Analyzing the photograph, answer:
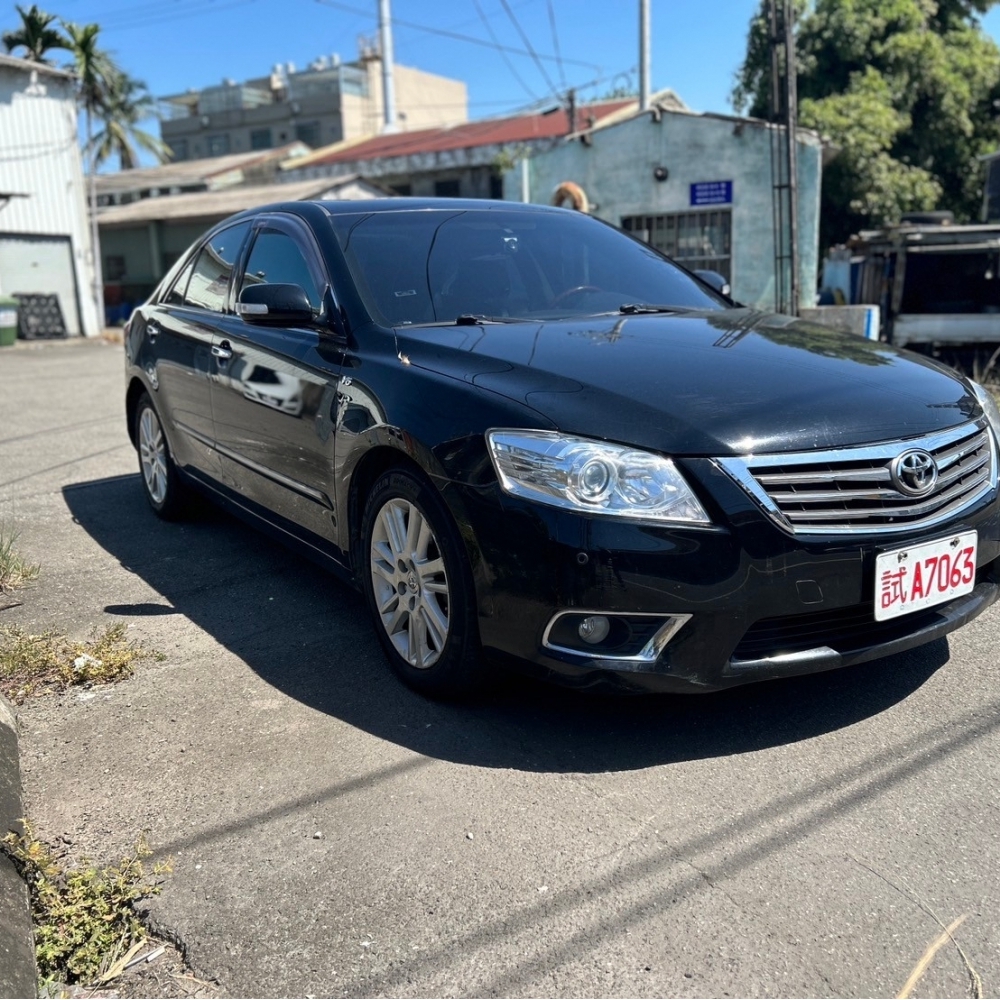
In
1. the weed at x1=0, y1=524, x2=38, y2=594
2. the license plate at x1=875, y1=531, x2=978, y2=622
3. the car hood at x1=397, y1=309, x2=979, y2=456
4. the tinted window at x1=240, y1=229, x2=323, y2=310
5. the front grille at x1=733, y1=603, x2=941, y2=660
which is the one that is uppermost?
the tinted window at x1=240, y1=229, x2=323, y2=310

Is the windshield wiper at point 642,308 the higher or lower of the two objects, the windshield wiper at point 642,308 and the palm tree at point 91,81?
the lower

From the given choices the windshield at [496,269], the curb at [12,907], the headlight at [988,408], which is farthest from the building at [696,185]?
the curb at [12,907]

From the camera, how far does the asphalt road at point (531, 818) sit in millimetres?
2141

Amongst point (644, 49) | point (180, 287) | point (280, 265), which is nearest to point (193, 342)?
point (180, 287)

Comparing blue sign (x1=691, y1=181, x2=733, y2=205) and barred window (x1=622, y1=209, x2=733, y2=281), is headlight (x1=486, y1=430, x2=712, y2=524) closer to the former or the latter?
barred window (x1=622, y1=209, x2=733, y2=281)

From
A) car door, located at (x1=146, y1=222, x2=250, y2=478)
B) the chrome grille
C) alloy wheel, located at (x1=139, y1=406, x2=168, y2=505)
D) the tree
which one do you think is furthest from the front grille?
the tree

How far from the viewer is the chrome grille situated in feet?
8.86

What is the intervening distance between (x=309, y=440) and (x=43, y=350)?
19.1 m

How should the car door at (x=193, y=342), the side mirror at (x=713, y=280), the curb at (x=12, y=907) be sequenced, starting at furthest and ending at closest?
the side mirror at (x=713, y=280) → the car door at (x=193, y=342) → the curb at (x=12, y=907)

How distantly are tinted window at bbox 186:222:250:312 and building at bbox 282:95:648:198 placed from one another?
20070 mm

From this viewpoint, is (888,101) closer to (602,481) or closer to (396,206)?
(396,206)

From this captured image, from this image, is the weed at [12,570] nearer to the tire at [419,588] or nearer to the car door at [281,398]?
the car door at [281,398]

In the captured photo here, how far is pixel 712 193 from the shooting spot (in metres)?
15.7

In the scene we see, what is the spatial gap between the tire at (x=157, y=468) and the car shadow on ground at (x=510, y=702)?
3.62ft
